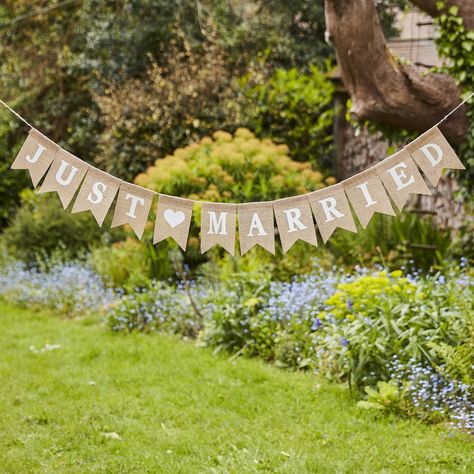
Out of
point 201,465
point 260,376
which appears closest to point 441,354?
point 260,376

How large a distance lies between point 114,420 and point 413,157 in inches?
90.3

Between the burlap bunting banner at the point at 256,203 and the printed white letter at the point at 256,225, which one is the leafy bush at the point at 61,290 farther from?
the printed white letter at the point at 256,225

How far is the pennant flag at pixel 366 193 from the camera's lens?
261 centimetres

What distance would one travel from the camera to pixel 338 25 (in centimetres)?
468

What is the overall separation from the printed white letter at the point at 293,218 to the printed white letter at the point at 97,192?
0.72 metres

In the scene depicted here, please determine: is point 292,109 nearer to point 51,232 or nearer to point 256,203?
point 51,232

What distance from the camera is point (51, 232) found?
7816 mm

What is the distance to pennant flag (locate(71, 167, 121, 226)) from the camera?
2688mm

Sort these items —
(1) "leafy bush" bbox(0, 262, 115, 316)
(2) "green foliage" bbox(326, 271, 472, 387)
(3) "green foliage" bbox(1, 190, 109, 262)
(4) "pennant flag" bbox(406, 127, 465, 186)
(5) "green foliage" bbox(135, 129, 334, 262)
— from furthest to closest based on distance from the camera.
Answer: (3) "green foliage" bbox(1, 190, 109, 262)
(5) "green foliage" bbox(135, 129, 334, 262)
(1) "leafy bush" bbox(0, 262, 115, 316)
(2) "green foliage" bbox(326, 271, 472, 387)
(4) "pennant flag" bbox(406, 127, 465, 186)

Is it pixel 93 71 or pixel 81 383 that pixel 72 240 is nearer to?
pixel 93 71

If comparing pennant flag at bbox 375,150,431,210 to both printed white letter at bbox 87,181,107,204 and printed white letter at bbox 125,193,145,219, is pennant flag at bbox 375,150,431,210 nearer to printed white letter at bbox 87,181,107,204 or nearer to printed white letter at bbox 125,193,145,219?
printed white letter at bbox 125,193,145,219

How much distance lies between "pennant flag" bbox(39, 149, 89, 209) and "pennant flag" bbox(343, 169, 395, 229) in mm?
1043

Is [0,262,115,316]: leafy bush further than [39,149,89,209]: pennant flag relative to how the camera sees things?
Yes

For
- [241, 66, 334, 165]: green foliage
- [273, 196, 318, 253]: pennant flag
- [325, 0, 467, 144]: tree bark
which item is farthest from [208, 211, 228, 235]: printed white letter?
[241, 66, 334, 165]: green foliage
